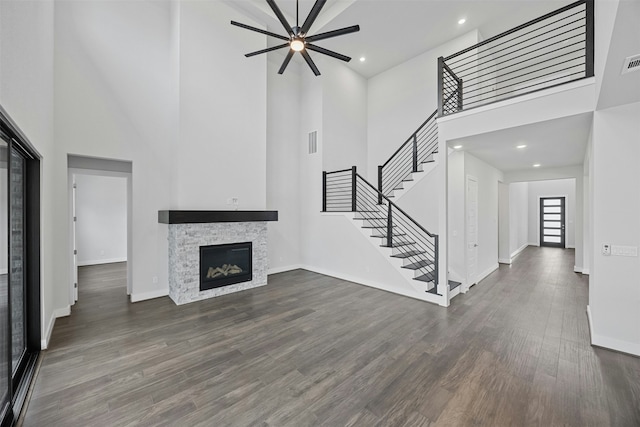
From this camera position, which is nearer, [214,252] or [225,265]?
[214,252]

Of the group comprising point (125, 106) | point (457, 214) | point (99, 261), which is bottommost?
point (99, 261)

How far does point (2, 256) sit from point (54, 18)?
4.06 m

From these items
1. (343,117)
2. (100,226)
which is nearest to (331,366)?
(343,117)

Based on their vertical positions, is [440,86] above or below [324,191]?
above

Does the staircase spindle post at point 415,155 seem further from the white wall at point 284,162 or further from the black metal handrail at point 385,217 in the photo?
the white wall at point 284,162

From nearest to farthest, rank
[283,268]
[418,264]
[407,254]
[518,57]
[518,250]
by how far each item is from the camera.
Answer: [418,264], [407,254], [518,57], [283,268], [518,250]

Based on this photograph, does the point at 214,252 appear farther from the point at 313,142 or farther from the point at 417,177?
the point at 417,177

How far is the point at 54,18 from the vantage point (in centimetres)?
403

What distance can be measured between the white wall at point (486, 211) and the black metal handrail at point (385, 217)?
4.84 ft

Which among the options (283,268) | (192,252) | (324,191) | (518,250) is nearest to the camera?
(192,252)

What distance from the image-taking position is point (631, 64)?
229 centimetres

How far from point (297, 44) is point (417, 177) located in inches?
153

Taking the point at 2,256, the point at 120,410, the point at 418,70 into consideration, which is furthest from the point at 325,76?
the point at 120,410

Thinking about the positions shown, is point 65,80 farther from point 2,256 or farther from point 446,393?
point 446,393
